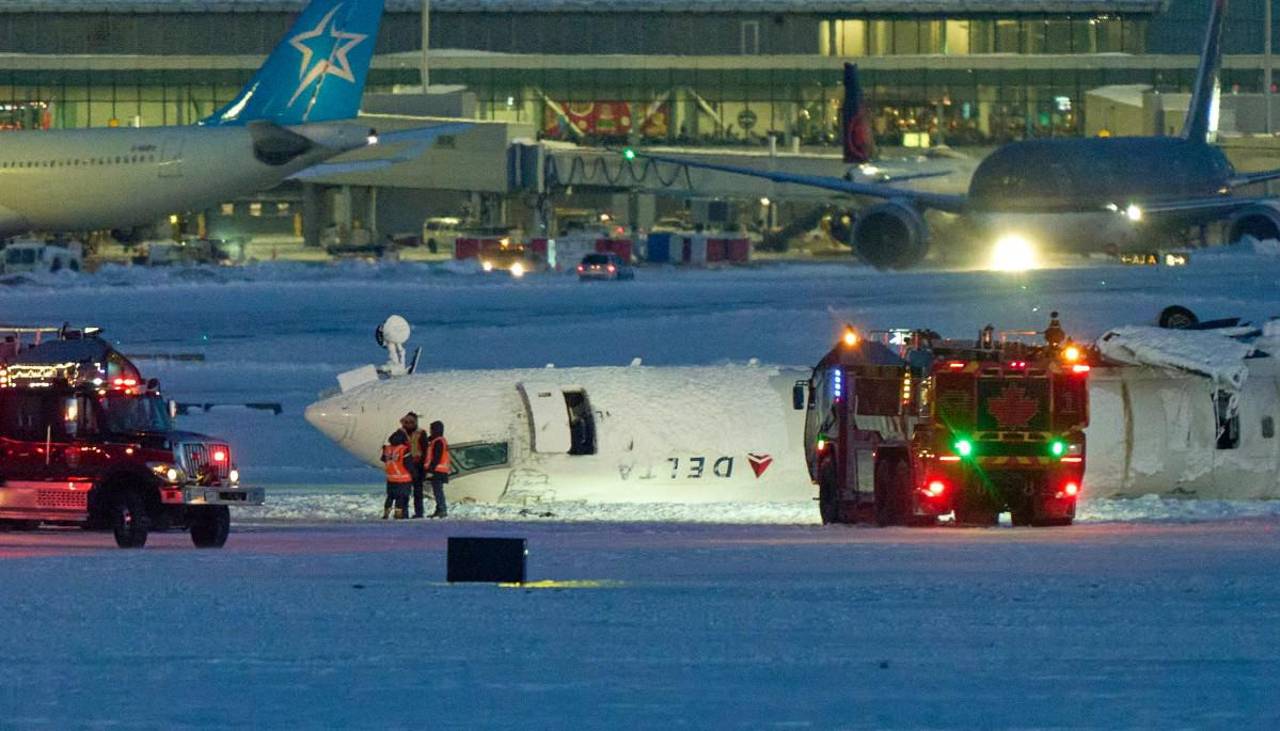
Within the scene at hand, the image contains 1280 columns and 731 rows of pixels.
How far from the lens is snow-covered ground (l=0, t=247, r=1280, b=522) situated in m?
41.5

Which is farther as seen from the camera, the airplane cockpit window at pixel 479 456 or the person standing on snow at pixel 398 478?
the airplane cockpit window at pixel 479 456

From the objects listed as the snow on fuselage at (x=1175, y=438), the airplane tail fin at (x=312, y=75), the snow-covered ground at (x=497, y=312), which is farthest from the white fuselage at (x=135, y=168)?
the snow on fuselage at (x=1175, y=438)

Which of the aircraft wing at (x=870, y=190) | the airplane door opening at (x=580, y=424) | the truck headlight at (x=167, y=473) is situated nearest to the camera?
the truck headlight at (x=167, y=473)

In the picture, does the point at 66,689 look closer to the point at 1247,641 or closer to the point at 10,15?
the point at 1247,641

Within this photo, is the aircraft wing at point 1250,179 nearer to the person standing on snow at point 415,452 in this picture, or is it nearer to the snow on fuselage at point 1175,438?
the snow on fuselage at point 1175,438

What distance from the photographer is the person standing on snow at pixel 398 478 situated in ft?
90.0

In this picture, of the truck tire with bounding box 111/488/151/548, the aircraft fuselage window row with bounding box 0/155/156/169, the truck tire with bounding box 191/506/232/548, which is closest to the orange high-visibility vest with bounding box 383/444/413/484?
the truck tire with bounding box 191/506/232/548

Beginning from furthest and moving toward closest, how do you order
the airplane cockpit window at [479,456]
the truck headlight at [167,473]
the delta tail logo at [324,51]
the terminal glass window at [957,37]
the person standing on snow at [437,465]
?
the terminal glass window at [957,37] < the delta tail logo at [324,51] < the airplane cockpit window at [479,456] < the person standing on snow at [437,465] < the truck headlight at [167,473]

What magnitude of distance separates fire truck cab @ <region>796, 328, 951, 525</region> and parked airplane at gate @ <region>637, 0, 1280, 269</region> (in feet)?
119

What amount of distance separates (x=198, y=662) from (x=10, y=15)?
367 ft

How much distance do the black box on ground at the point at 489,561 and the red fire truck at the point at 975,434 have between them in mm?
7230

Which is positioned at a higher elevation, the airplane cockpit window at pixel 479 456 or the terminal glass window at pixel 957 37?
the terminal glass window at pixel 957 37

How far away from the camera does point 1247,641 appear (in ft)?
50.5

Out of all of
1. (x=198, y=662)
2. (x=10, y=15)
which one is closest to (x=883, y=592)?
(x=198, y=662)
